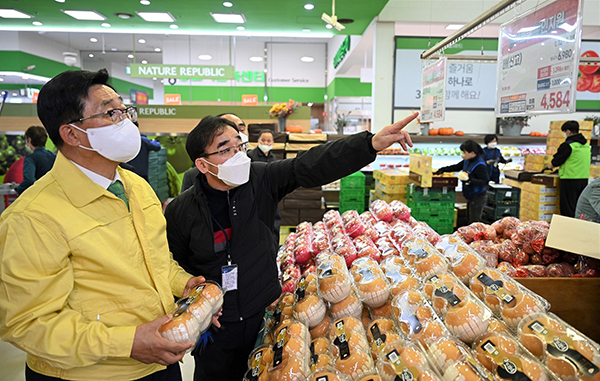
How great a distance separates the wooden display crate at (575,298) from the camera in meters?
1.86

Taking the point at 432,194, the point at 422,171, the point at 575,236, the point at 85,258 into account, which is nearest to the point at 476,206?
the point at 432,194

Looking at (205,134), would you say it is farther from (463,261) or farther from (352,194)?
(352,194)

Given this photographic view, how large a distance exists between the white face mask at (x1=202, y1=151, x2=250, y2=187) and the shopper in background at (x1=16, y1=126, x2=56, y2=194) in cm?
431

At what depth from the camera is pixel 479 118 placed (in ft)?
29.2

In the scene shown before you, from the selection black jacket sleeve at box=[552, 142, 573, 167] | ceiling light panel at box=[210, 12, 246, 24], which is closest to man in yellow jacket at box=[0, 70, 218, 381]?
black jacket sleeve at box=[552, 142, 573, 167]

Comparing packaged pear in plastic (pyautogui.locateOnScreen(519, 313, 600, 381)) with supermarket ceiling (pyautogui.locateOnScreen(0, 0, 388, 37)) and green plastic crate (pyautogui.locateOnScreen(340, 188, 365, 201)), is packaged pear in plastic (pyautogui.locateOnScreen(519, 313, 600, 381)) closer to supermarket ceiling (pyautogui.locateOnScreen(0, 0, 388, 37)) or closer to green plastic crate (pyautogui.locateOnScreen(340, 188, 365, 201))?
green plastic crate (pyautogui.locateOnScreen(340, 188, 365, 201))

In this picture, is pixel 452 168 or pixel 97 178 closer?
pixel 97 178

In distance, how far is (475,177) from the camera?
5.66m

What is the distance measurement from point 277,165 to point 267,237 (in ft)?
1.17

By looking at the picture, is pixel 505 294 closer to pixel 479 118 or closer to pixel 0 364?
pixel 0 364

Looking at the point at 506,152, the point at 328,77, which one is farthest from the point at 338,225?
the point at 328,77

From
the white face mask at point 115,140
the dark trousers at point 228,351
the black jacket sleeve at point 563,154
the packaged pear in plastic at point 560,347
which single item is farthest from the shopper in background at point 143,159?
the black jacket sleeve at point 563,154

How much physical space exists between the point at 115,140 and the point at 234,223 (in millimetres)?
610

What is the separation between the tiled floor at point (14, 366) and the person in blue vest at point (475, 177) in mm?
4456
